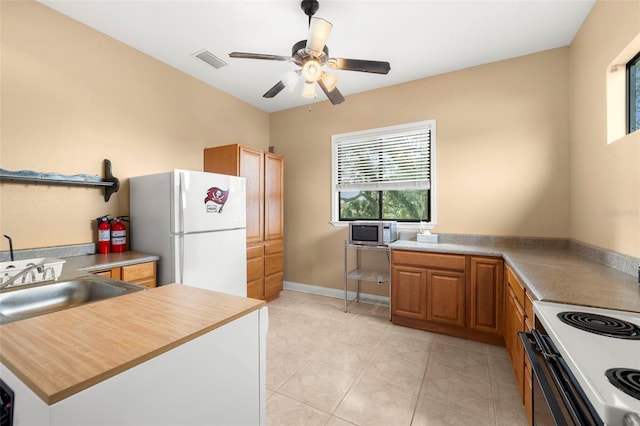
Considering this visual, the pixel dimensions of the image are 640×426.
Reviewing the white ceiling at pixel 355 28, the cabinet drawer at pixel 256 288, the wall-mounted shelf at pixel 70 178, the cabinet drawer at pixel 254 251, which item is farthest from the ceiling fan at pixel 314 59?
the cabinet drawer at pixel 256 288

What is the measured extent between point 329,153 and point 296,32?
1.81 meters

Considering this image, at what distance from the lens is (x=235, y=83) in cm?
363

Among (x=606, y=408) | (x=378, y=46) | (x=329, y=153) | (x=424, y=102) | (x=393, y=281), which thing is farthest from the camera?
(x=329, y=153)

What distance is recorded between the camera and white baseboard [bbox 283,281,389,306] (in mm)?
3801

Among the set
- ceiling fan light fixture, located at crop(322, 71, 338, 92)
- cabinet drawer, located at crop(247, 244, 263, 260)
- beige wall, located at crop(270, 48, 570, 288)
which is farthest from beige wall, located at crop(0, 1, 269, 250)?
beige wall, located at crop(270, 48, 570, 288)

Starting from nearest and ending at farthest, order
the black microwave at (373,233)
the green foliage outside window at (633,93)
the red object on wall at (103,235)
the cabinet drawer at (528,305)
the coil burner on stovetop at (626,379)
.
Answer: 1. the coil burner on stovetop at (626,379)
2. the cabinet drawer at (528,305)
3. the green foliage outside window at (633,93)
4. the red object on wall at (103,235)
5. the black microwave at (373,233)

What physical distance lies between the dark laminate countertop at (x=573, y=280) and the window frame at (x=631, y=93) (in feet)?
3.38

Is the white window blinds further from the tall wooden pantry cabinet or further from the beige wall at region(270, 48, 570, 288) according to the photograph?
the tall wooden pantry cabinet

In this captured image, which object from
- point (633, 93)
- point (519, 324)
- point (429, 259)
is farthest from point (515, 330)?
point (633, 93)

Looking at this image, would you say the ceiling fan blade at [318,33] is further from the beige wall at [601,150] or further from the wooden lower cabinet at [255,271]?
the wooden lower cabinet at [255,271]

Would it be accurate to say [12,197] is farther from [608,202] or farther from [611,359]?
[608,202]

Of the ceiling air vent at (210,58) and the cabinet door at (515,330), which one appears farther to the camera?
the ceiling air vent at (210,58)

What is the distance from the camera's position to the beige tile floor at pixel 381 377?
1760mm

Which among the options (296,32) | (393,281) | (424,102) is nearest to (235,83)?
(296,32)
